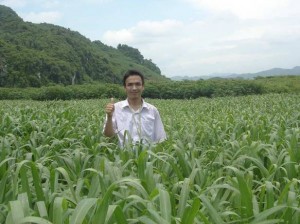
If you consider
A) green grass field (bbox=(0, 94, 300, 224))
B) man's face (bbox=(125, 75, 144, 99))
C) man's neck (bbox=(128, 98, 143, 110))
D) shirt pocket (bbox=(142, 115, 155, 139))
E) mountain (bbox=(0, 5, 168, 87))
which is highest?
mountain (bbox=(0, 5, 168, 87))

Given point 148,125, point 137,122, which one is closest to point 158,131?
point 148,125

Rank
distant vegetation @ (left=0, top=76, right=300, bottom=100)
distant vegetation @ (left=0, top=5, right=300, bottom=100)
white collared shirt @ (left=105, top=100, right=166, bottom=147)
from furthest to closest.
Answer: distant vegetation @ (left=0, top=5, right=300, bottom=100), distant vegetation @ (left=0, top=76, right=300, bottom=100), white collared shirt @ (left=105, top=100, right=166, bottom=147)

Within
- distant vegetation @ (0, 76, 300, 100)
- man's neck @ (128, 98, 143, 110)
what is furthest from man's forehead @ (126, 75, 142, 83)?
distant vegetation @ (0, 76, 300, 100)

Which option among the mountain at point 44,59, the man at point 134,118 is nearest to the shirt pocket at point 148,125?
the man at point 134,118

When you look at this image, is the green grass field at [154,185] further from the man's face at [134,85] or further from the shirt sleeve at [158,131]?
the man's face at [134,85]

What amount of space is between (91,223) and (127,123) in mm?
2431

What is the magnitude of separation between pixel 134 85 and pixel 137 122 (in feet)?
1.32

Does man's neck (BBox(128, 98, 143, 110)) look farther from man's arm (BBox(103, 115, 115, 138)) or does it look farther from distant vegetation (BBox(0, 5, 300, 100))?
distant vegetation (BBox(0, 5, 300, 100))

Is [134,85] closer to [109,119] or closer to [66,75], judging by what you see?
[109,119]

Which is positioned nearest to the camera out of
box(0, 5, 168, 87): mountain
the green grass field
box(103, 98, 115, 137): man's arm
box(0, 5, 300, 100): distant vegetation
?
the green grass field

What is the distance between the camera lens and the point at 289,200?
6.00ft

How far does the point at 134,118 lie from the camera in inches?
154

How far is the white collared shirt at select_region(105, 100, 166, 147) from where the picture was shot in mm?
3947

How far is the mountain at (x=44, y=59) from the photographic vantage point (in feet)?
209
